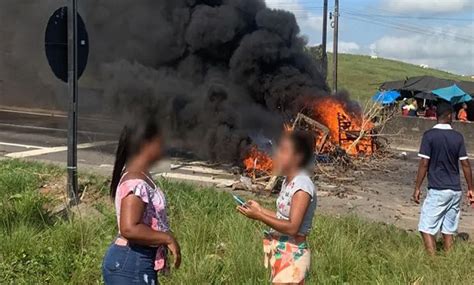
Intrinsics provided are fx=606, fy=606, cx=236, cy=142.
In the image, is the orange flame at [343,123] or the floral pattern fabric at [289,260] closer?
the floral pattern fabric at [289,260]

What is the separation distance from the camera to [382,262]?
4957 millimetres

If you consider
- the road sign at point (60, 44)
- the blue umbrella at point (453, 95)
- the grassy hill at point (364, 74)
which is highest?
the grassy hill at point (364, 74)

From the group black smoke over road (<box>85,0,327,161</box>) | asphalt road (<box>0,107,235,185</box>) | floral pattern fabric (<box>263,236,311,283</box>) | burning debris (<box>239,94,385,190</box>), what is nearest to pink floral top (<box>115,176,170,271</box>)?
floral pattern fabric (<box>263,236,311,283</box>)

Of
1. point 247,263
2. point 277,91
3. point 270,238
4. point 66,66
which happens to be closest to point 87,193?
point 66,66

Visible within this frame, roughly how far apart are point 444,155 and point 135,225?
3.86m

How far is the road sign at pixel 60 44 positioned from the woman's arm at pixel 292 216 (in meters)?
4.23

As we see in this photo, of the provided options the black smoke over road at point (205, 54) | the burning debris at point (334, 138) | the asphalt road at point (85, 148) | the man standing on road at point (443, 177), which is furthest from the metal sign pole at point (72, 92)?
the black smoke over road at point (205, 54)

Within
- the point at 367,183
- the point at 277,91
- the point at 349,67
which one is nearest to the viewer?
the point at 367,183

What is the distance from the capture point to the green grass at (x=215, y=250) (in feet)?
15.3

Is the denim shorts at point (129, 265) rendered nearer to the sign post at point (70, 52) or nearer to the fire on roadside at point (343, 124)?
the sign post at point (70, 52)

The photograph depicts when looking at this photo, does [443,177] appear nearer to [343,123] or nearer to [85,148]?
[343,123]

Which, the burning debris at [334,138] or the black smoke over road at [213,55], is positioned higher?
the black smoke over road at [213,55]

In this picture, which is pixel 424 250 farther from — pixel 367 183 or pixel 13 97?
pixel 13 97

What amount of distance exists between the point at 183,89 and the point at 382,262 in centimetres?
967
